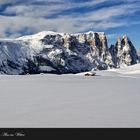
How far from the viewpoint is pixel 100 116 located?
10.3 m

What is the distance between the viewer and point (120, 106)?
12562mm
